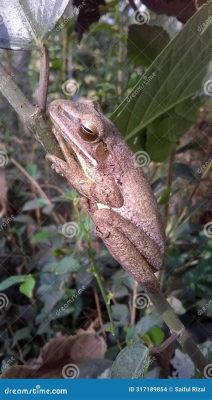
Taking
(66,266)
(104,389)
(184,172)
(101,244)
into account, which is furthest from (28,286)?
(184,172)

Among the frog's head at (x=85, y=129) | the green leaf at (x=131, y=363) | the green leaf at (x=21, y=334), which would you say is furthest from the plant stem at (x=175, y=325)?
the green leaf at (x=21, y=334)

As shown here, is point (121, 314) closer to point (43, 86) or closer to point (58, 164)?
point (58, 164)

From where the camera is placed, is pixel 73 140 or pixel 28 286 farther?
pixel 28 286

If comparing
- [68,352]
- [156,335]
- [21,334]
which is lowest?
[21,334]

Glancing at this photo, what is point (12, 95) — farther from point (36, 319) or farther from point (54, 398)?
point (36, 319)

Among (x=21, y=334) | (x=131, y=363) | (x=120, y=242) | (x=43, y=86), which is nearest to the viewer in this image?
(x=43, y=86)

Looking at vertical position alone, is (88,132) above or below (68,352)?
above

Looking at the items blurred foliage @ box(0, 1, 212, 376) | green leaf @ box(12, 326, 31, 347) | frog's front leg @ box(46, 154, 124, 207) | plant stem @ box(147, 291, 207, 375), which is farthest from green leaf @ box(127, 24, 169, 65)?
green leaf @ box(12, 326, 31, 347)

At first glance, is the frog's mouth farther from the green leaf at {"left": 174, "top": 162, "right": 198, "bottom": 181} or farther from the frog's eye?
the green leaf at {"left": 174, "top": 162, "right": 198, "bottom": 181}
